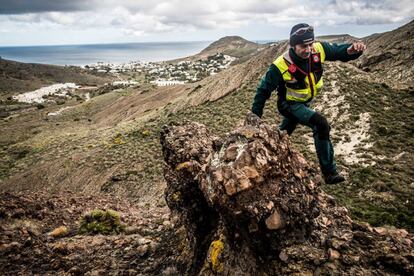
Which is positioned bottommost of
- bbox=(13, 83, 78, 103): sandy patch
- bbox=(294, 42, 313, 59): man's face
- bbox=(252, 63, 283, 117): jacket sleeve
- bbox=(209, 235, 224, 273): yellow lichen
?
bbox=(13, 83, 78, 103): sandy patch

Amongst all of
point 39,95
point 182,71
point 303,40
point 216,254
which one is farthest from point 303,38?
point 182,71

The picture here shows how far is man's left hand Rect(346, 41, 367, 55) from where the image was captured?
6.55 metres

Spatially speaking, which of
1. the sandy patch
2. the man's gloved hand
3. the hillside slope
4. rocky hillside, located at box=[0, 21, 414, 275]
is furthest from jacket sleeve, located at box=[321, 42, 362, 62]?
the sandy patch

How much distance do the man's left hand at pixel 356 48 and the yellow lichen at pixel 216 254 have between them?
184 inches

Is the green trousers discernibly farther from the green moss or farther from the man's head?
the green moss

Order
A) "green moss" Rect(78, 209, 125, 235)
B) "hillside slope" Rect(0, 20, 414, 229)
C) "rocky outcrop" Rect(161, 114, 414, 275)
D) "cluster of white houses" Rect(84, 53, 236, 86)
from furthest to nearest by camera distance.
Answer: "cluster of white houses" Rect(84, 53, 236, 86) → "hillside slope" Rect(0, 20, 414, 229) → "green moss" Rect(78, 209, 125, 235) → "rocky outcrop" Rect(161, 114, 414, 275)

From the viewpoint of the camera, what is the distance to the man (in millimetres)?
6445

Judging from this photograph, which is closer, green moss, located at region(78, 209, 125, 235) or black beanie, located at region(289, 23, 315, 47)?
black beanie, located at region(289, 23, 315, 47)

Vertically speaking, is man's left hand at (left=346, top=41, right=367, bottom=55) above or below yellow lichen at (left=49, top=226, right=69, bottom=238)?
above

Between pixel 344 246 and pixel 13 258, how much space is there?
7.13 m

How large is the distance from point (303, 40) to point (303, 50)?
196 mm

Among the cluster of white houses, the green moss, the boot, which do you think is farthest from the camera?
the cluster of white houses

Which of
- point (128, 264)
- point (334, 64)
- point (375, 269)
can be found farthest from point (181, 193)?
point (334, 64)

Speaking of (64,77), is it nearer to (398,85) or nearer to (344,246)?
(398,85)
